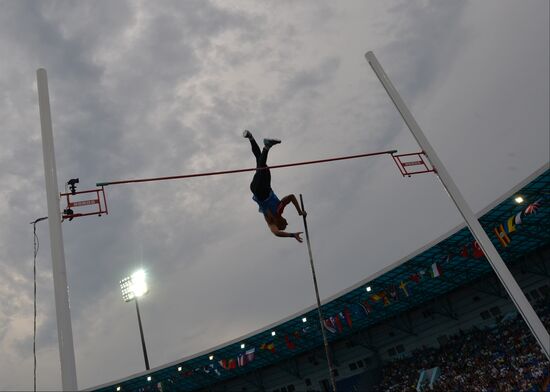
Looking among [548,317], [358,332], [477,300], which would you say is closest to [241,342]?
[358,332]

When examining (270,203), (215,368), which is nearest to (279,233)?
(270,203)

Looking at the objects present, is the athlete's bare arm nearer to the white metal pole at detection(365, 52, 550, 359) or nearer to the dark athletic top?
the dark athletic top

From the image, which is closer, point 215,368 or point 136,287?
point 136,287

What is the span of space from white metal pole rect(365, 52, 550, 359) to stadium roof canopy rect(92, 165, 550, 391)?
424 inches

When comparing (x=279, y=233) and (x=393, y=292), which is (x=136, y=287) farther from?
(x=279, y=233)

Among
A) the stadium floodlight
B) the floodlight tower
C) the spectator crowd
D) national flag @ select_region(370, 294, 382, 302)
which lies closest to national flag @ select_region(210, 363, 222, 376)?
the floodlight tower

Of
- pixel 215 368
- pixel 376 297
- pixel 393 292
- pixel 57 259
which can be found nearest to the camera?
pixel 57 259

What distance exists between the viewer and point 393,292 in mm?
23766

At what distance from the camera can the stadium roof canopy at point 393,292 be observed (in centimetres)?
1944

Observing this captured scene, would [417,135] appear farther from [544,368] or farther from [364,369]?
[364,369]

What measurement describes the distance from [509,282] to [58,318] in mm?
6085

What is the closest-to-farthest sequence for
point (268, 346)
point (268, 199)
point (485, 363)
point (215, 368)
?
point (268, 199) < point (485, 363) < point (268, 346) < point (215, 368)

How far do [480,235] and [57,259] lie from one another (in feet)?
19.8

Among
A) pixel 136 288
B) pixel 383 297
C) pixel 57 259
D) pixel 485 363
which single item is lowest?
pixel 485 363
